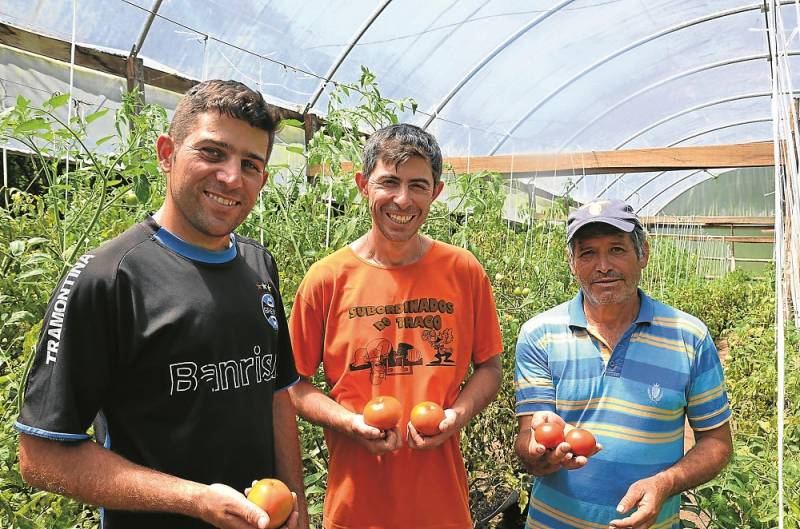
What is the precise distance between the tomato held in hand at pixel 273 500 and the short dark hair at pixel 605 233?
0.97 metres

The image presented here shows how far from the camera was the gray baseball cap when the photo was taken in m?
1.45

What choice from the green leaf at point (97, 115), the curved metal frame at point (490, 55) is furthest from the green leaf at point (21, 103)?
the curved metal frame at point (490, 55)

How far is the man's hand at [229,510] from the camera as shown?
2.91 ft

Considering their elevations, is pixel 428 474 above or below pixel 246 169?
below

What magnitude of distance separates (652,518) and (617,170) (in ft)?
12.6

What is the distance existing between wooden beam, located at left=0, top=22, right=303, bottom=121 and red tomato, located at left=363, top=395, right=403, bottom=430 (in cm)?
254

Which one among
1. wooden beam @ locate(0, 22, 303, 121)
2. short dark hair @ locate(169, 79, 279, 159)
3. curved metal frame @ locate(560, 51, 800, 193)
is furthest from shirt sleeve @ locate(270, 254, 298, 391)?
curved metal frame @ locate(560, 51, 800, 193)

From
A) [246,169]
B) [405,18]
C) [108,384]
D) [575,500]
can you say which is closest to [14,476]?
[108,384]

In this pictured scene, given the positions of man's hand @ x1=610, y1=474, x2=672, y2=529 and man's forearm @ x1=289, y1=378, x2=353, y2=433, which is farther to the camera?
man's forearm @ x1=289, y1=378, x2=353, y2=433

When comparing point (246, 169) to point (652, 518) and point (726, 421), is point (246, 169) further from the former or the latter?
point (726, 421)

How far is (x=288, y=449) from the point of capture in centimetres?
130

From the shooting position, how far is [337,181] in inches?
82.4

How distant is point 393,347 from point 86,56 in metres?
4.27

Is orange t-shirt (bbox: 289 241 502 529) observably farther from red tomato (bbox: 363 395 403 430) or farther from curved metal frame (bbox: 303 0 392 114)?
curved metal frame (bbox: 303 0 392 114)
